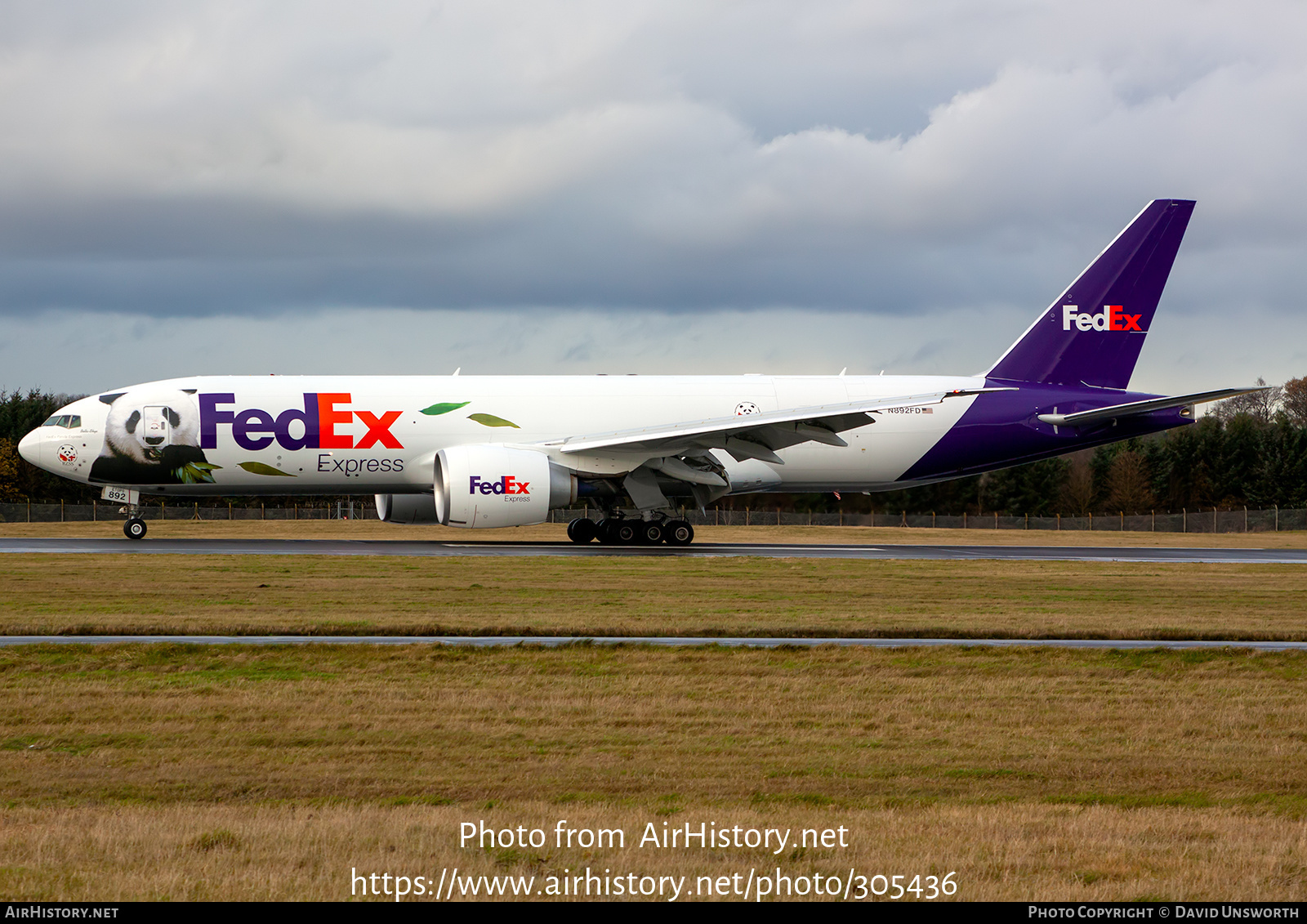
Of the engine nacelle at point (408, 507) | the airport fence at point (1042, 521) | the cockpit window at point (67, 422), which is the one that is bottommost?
the airport fence at point (1042, 521)

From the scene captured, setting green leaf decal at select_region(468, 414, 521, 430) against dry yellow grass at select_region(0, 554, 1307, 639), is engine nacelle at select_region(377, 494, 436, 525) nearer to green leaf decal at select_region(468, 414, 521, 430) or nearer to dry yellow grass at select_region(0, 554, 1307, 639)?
green leaf decal at select_region(468, 414, 521, 430)

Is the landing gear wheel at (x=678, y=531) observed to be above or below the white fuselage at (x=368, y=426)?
below

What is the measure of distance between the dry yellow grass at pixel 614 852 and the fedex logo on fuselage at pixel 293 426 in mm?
24427

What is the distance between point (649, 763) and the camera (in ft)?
33.4

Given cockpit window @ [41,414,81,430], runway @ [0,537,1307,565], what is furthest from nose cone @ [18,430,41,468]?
runway @ [0,537,1307,565]

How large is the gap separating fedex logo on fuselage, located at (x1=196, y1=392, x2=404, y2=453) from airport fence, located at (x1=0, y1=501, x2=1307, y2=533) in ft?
70.8

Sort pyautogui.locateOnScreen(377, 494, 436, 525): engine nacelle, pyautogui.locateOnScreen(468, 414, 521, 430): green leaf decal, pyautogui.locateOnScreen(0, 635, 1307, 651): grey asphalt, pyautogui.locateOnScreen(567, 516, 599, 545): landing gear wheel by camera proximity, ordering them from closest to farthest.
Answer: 1. pyautogui.locateOnScreen(0, 635, 1307, 651): grey asphalt
2. pyautogui.locateOnScreen(468, 414, 521, 430): green leaf decal
3. pyautogui.locateOnScreen(567, 516, 599, 545): landing gear wheel
4. pyautogui.locateOnScreen(377, 494, 436, 525): engine nacelle

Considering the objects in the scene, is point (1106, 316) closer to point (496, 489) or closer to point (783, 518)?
point (496, 489)

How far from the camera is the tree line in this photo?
81.0 m

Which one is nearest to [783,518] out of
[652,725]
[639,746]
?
[652,725]

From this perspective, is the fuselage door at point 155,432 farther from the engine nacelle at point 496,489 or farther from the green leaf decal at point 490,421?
the green leaf decal at point 490,421

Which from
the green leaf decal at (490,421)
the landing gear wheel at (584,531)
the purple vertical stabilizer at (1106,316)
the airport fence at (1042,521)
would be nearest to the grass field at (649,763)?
the green leaf decal at (490,421)

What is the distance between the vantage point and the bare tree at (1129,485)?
276 feet

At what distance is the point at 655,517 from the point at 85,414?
14.7m
